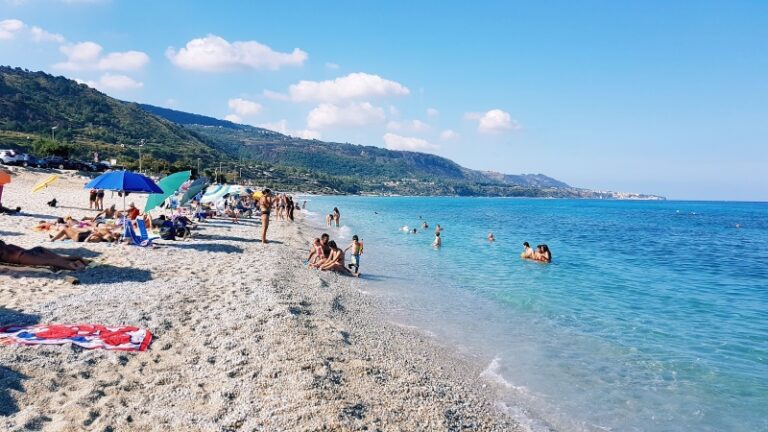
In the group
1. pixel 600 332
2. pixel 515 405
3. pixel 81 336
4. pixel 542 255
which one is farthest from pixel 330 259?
pixel 542 255

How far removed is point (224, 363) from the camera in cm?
549

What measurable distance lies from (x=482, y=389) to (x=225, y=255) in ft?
29.3

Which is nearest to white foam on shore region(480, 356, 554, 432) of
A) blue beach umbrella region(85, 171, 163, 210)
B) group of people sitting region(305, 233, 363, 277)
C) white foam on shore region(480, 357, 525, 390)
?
white foam on shore region(480, 357, 525, 390)

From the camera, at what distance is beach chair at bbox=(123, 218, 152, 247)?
12391mm

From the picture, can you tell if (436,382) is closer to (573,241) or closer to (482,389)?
(482,389)

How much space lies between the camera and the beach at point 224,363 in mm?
4266

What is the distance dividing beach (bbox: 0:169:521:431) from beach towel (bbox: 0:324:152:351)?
0.15m

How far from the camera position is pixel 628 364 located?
7.41 m

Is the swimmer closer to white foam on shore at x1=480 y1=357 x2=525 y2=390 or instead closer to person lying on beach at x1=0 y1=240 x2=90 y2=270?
white foam on shore at x1=480 y1=357 x2=525 y2=390

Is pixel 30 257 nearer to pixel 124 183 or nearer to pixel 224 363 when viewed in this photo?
pixel 124 183

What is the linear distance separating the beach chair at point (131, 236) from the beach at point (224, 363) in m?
1.81

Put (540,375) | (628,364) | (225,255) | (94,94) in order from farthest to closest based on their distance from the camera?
1. (94,94)
2. (225,255)
3. (628,364)
4. (540,375)

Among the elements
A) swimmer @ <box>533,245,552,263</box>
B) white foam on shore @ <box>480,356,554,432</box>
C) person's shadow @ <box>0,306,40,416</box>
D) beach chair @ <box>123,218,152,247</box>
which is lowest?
white foam on shore @ <box>480,356,554,432</box>

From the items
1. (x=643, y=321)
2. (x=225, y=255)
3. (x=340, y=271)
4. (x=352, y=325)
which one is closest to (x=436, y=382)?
(x=352, y=325)
